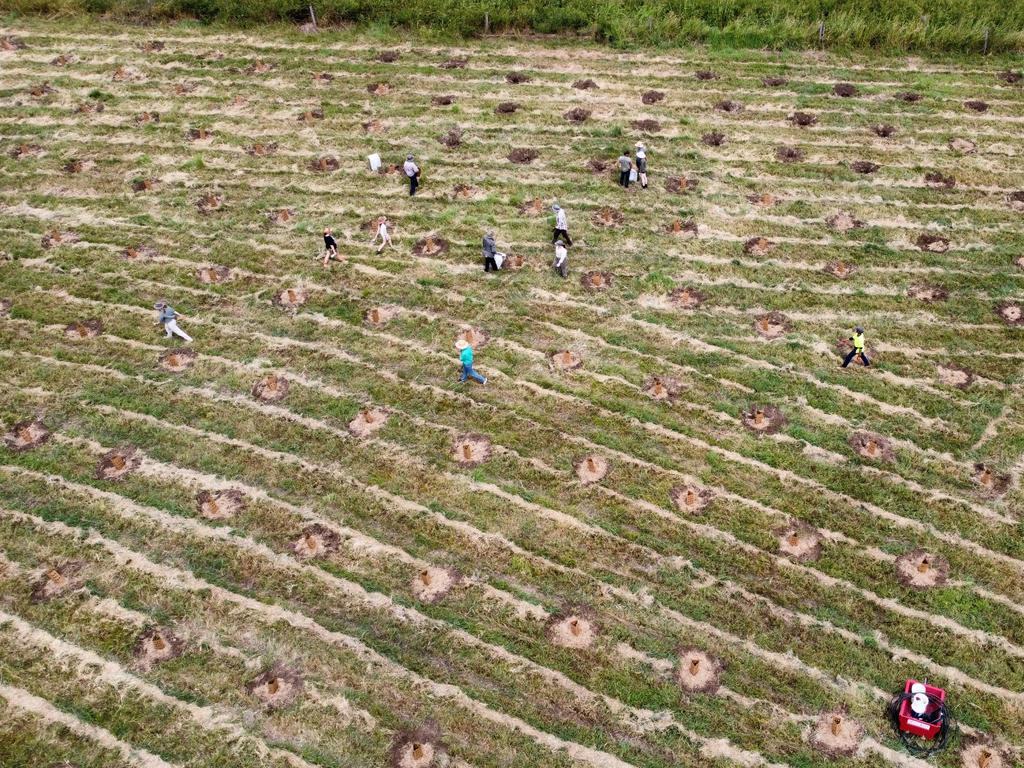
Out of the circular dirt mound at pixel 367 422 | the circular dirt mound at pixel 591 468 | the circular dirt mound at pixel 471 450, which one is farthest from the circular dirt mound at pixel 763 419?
the circular dirt mound at pixel 367 422

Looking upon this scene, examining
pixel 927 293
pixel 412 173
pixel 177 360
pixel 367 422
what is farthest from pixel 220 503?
pixel 927 293

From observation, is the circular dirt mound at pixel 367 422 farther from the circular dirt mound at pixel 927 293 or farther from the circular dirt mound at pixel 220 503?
the circular dirt mound at pixel 927 293

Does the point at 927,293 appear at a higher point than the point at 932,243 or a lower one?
lower

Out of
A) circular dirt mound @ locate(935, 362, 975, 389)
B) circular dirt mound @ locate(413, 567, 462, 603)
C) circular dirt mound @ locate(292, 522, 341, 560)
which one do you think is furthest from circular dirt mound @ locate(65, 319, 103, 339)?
circular dirt mound @ locate(935, 362, 975, 389)

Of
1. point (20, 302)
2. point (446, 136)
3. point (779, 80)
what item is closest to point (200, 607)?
point (20, 302)

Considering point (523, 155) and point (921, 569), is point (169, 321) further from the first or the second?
point (921, 569)

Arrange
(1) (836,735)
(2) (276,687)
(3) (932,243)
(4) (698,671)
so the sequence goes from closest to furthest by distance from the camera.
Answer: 1. (1) (836,735)
2. (2) (276,687)
3. (4) (698,671)
4. (3) (932,243)
